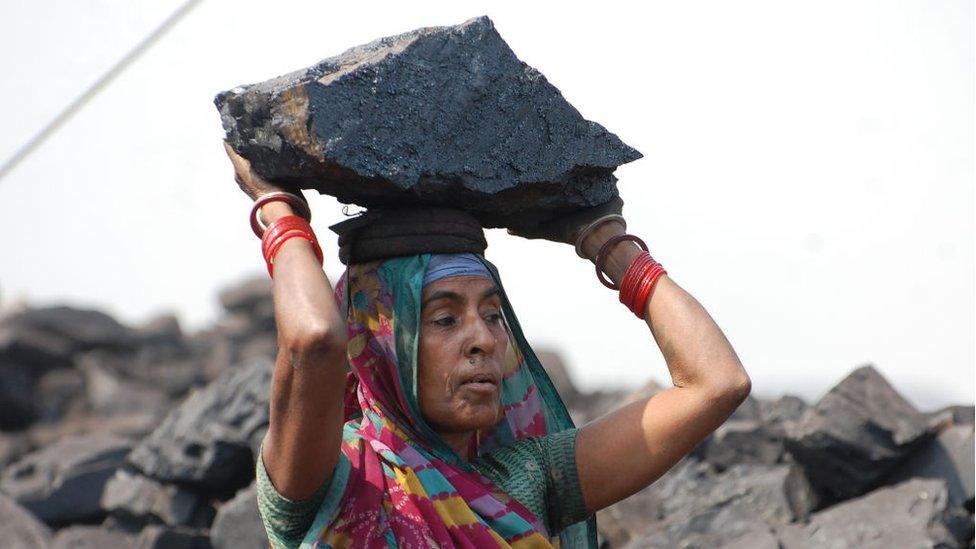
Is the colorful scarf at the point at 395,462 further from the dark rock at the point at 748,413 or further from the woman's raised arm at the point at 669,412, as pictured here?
the dark rock at the point at 748,413

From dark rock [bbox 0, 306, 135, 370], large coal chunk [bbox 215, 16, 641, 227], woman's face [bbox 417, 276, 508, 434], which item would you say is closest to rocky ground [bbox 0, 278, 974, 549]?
dark rock [bbox 0, 306, 135, 370]

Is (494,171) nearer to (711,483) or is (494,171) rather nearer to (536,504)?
(536,504)

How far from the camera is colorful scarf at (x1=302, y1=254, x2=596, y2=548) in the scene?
3350 millimetres

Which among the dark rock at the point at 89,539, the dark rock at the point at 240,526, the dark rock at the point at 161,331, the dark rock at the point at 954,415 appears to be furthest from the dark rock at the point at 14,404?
the dark rock at the point at 954,415

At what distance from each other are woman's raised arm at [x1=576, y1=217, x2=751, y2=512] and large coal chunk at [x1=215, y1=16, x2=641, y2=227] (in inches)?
17.3

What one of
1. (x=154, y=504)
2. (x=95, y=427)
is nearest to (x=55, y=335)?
(x=95, y=427)

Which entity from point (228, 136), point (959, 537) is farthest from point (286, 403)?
point (959, 537)

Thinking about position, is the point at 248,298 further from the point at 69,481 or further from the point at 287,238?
the point at 287,238

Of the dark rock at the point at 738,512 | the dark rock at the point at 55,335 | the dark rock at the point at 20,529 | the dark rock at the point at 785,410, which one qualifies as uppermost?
the dark rock at the point at 55,335

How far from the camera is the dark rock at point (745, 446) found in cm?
679

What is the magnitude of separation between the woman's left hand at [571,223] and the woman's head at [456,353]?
0.46 meters

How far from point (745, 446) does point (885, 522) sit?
128 centimetres

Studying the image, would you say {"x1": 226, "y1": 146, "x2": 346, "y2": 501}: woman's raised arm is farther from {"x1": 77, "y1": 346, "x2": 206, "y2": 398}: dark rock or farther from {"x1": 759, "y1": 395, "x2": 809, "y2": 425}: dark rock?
{"x1": 77, "y1": 346, "x2": 206, "y2": 398}: dark rock

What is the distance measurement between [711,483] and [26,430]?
588cm
